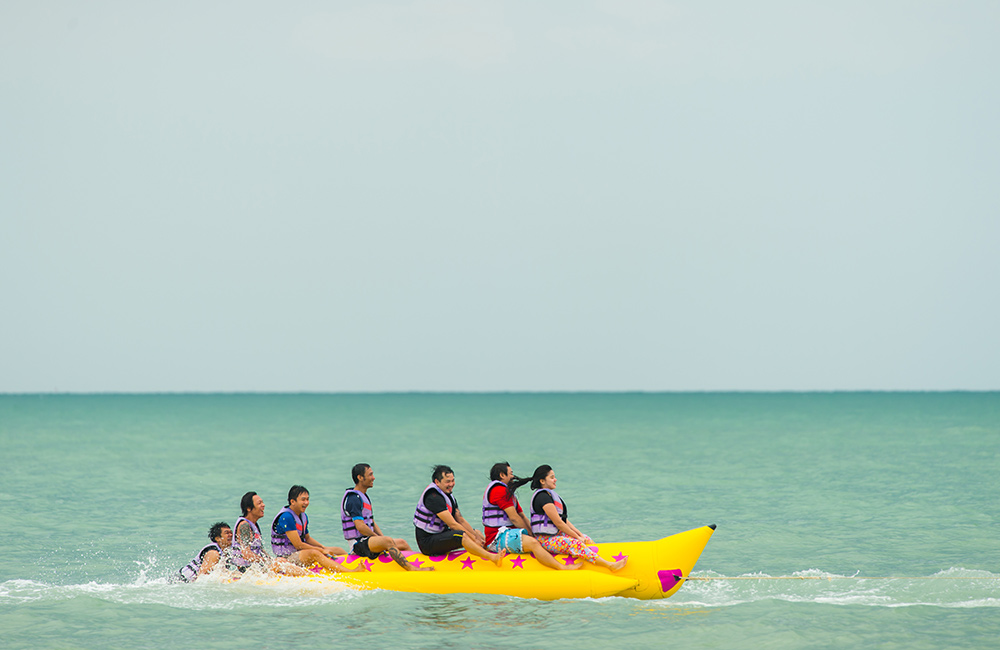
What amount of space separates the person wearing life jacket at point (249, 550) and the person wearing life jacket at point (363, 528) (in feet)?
2.41

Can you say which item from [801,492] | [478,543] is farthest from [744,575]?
[801,492]

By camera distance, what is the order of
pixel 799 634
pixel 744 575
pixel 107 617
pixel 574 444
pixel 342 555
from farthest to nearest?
pixel 574 444 < pixel 744 575 < pixel 342 555 < pixel 107 617 < pixel 799 634

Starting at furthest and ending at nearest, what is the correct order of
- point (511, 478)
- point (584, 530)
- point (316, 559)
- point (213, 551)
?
point (584, 530)
point (213, 551)
point (511, 478)
point (316, 559)

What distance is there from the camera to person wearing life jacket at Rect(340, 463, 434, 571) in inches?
467

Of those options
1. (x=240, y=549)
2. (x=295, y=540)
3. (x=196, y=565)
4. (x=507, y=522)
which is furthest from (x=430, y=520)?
(x=196, y=565)

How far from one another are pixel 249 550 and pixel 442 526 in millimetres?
2238

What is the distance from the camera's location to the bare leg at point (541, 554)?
38.4ft

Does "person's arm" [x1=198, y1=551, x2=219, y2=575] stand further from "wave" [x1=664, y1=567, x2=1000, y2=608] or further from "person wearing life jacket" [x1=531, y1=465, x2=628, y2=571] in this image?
"wave" [x1=664, y1=567, x2=1000, y2=608]

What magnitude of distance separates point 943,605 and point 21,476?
2435 centimetres

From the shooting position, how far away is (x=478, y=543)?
12023 millimetres

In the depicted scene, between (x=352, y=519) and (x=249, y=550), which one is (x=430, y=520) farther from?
(x=249, y=550)

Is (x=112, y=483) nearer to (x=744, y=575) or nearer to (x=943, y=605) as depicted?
(x=744, y=575)

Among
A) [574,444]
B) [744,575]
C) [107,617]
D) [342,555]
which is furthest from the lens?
[574,444]

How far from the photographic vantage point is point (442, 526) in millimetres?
12062
